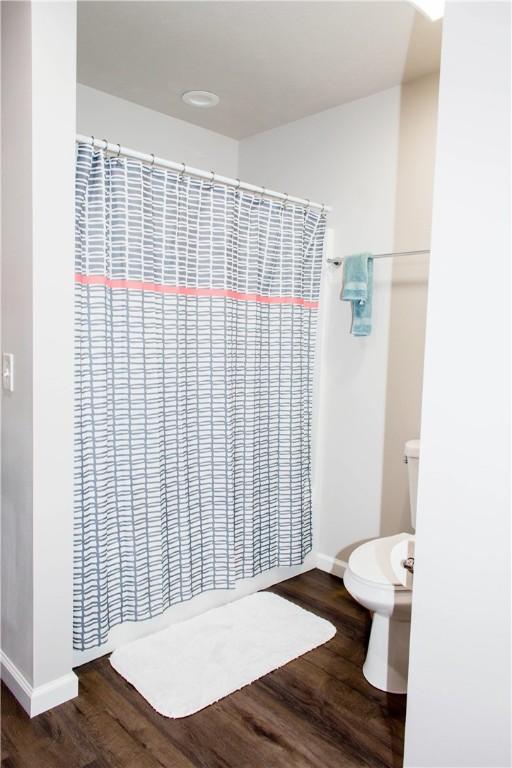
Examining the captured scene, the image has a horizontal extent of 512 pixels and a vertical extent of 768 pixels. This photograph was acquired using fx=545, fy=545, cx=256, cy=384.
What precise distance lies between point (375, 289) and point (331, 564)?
147 centimetres

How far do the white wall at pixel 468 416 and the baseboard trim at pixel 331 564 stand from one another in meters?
1.75

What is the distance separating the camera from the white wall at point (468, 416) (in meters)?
0.98

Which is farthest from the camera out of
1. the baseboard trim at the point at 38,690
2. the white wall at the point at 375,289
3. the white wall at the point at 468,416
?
the white wall at the point at 375,289

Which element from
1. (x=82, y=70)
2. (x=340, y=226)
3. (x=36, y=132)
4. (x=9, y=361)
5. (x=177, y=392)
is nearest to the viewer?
(x=36, y=132)

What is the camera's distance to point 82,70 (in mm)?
2484

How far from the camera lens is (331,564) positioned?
9.61ft

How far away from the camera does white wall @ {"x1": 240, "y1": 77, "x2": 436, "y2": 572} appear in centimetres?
254

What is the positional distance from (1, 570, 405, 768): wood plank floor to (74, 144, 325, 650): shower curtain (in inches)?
9.6

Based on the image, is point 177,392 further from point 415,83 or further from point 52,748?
point 415,83

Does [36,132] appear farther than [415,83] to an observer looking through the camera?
No

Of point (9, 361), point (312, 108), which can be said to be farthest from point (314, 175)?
point (9, 361)

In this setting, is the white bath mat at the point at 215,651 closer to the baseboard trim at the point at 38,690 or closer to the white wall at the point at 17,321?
the baseboard trim at the point at 38,690

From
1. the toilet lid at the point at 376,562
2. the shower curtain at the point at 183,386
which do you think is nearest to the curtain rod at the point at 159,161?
the shower curtain at the point at 183,386

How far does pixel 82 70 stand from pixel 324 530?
2561 mm
